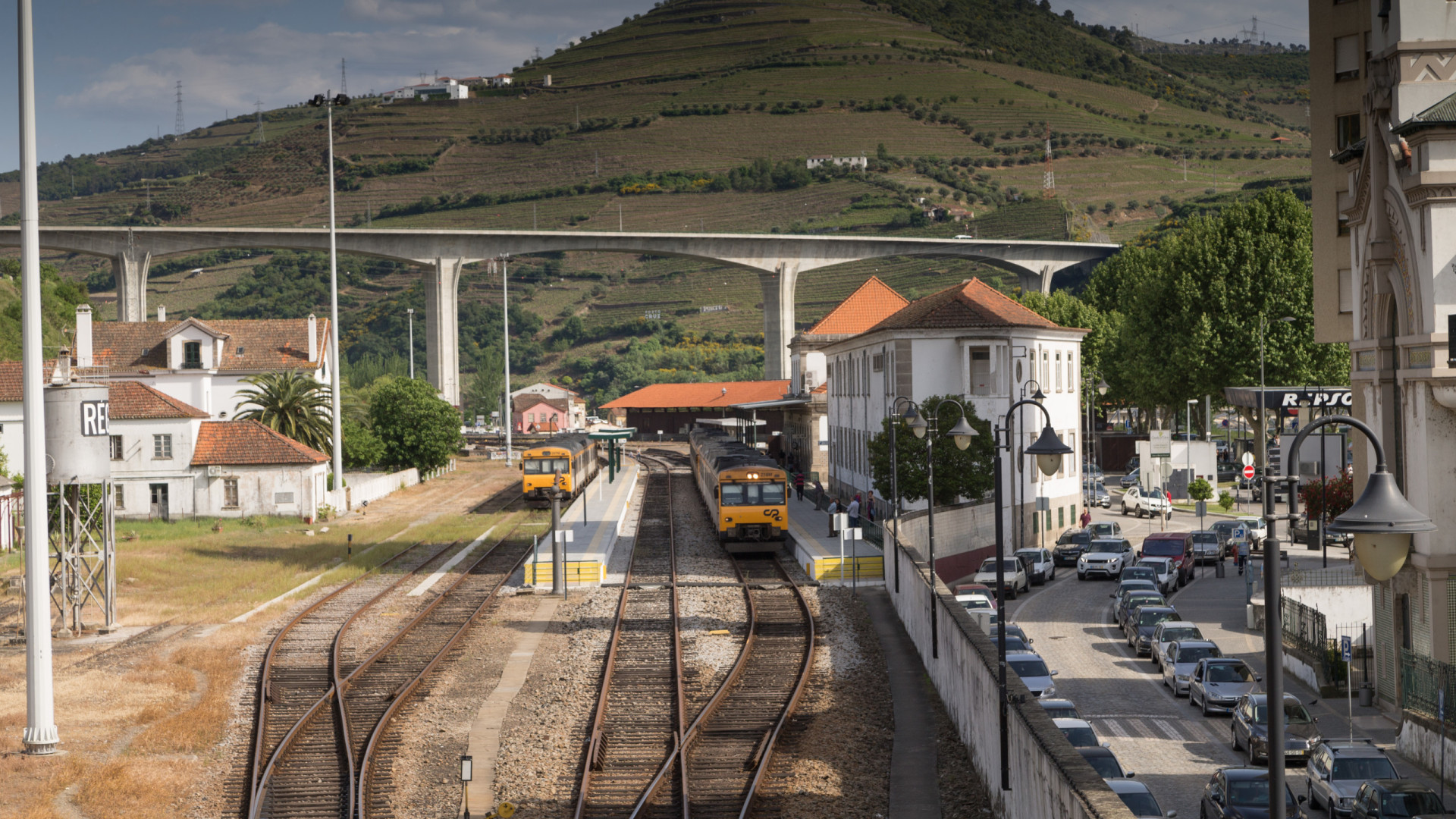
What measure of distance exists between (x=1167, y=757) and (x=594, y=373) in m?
178

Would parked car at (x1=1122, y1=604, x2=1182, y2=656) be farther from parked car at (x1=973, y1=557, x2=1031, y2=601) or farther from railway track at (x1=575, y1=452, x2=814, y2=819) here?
railway track at (x1=575, y1=452, x2=814, y2=819)

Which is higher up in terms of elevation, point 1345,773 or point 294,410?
point 294,410

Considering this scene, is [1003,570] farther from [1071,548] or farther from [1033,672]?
[1071,548]

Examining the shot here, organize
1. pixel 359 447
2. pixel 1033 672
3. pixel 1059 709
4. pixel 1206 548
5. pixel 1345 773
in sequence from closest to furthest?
pixel 1345 773 → pixel 1059 709 → pixel 1033 672 → pixel 1206 548 → pixel 359 447

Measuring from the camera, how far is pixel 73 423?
2791cm

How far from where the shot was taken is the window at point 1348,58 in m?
37.6

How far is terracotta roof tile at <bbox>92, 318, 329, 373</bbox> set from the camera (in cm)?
7531

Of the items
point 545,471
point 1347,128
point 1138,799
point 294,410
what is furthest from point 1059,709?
point 294,410

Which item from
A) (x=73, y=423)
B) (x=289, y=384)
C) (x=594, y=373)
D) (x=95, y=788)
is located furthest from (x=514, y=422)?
(x=95, y=788)

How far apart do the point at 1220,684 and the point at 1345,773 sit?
293 inches

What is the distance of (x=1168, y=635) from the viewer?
1252 inches

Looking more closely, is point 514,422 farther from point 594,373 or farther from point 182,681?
point 182,681

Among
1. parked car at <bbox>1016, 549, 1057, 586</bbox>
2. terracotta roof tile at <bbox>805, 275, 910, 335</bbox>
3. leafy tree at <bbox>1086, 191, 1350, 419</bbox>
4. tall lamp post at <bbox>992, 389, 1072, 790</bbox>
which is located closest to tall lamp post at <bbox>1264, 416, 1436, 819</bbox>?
tall lamp post at <bbox>992, 389, 1072, 790</bbox>

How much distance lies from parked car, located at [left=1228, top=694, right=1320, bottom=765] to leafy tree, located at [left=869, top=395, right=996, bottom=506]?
916 inches
